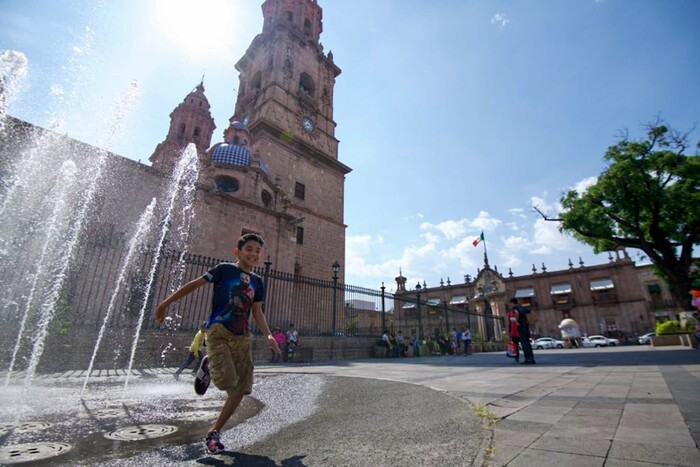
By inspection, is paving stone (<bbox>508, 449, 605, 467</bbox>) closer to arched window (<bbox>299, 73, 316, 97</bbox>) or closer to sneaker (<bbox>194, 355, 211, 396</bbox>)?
sneaker (<bbox>194, 355, 211, 396</bbox>)

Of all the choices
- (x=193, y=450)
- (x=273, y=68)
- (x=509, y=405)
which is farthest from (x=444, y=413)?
(x=273, y=68)

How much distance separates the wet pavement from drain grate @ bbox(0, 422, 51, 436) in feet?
0.04

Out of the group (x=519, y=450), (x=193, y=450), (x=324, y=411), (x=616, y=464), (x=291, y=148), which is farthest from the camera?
(x=291, y=148)

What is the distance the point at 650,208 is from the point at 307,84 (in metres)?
27.0

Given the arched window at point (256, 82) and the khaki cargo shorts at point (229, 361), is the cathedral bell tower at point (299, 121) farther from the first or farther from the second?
the khaki cargo shorts at point (229, 361)

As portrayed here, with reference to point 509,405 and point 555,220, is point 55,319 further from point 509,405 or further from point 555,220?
point 555,220

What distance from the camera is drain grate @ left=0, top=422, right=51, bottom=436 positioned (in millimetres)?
2613

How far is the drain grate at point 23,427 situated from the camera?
2613 mm

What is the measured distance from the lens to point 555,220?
2217 cm

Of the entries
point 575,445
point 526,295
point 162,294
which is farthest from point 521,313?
point 526,295

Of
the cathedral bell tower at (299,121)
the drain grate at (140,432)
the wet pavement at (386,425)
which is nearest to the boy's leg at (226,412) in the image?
the wet pavement at (386,425)

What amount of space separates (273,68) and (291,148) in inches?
288

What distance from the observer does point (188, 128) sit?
117ft

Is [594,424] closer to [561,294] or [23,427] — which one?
[23,427]
